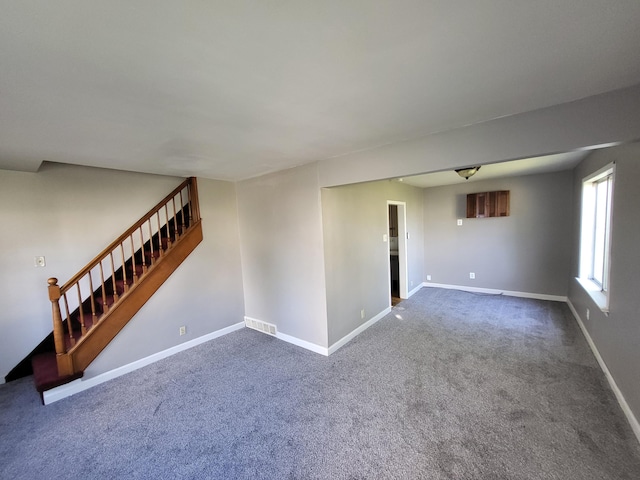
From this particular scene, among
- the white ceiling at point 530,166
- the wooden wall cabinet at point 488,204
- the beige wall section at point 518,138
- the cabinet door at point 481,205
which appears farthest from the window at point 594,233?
the beige wall section at point 518,138

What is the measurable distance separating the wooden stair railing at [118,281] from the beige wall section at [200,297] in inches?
4.7

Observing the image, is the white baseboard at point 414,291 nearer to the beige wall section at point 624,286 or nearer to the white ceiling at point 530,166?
the white ceiling at point 530,166

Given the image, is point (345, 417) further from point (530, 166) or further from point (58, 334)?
point (530, 166)

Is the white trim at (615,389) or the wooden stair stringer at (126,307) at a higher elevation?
the wooden stair stringer at (126,307)

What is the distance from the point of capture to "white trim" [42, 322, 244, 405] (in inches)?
101

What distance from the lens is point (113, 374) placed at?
2922mm

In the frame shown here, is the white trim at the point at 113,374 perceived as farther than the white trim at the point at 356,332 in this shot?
No

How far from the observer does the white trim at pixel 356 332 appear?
331cm

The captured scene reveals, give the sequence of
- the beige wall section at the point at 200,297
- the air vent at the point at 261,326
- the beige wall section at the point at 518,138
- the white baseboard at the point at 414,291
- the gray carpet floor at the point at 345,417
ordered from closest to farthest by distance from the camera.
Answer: the beige wall section at the point at 518,138, the gray carpet floor at the point at 345,417, the beige wall section at the point at 200,297, the air vent at the point at 261,326, the white baseboard at the point at 414,291

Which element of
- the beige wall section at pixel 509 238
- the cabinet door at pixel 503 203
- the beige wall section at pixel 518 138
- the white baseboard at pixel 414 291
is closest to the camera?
the beige wall section at pixel 518 138

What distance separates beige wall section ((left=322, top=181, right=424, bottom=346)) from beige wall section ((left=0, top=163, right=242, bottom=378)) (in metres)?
2.12

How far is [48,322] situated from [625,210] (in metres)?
5.88

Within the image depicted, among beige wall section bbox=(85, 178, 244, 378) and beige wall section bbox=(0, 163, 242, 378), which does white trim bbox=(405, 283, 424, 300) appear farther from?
beige wall section bbox=(0, 163, 242, 378)

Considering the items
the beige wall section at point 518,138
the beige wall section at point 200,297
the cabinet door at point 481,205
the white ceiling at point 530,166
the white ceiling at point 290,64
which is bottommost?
the beige wall section at point 200,297
